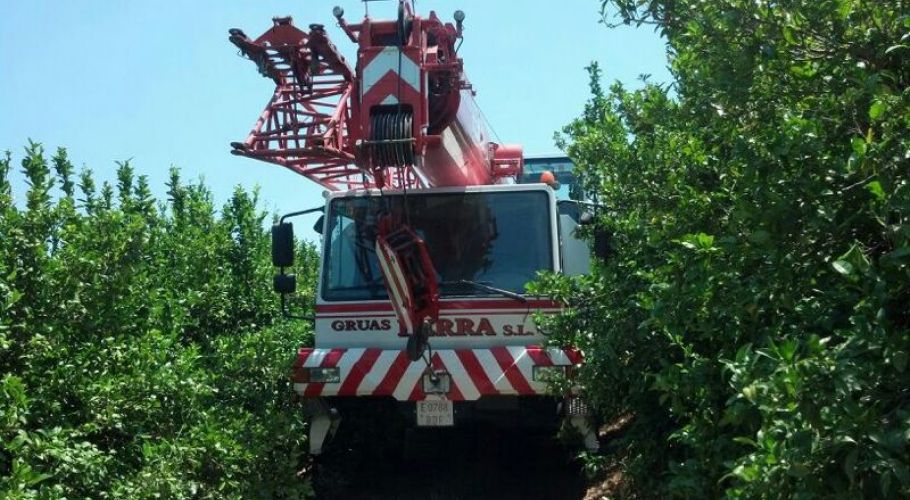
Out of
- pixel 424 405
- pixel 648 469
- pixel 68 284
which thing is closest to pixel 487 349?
pixel 424 405

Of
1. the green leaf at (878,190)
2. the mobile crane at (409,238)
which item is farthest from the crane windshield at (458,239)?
the green leaf at (878,190)

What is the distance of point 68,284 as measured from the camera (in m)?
6.36

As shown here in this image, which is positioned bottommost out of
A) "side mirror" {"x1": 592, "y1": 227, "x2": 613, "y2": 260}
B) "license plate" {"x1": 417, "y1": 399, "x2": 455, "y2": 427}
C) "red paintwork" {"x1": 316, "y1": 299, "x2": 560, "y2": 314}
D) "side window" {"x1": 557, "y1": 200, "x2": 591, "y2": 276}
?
"license plate" {"x1": 417, "y1": 399, "x2": 455, "y2": 427}

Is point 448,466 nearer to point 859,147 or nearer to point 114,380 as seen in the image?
point 114,380

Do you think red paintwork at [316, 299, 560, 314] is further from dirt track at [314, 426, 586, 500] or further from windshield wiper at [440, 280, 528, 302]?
dirt track at [314, 426, 586, 500]

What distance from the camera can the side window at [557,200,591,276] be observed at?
8.56 m

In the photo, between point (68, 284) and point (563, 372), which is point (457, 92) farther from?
point (68, 284)

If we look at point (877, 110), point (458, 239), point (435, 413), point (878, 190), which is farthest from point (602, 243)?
point (878, 190)

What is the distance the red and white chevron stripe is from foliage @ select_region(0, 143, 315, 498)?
0.40 m

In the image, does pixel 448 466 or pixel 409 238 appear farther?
pixel 448 466

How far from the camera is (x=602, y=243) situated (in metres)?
7.34

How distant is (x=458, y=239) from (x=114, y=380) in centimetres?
299

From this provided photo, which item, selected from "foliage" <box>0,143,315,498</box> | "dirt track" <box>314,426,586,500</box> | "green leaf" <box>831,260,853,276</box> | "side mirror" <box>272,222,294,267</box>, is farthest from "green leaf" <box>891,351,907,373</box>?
"side mirror" <box>272,222,294,267</box>

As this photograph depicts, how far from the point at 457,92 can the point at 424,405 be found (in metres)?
2.39
